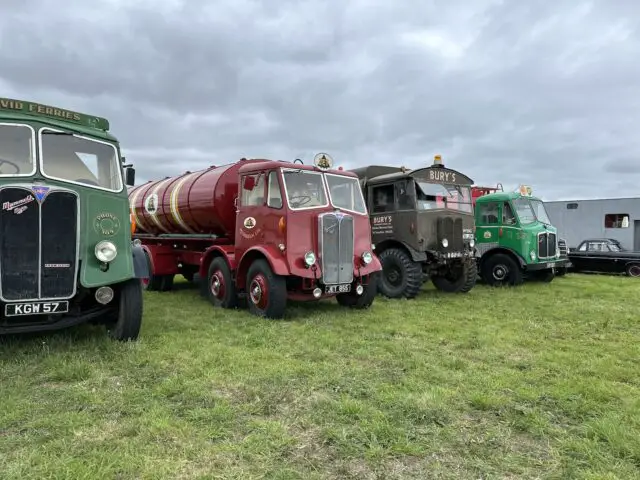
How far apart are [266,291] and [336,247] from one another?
1.30 metres

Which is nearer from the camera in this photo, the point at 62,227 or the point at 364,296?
the point at 62,227

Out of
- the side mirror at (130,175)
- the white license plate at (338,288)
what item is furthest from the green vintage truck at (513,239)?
the side mirror at (130,175)

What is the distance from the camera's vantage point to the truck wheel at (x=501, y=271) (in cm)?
1283

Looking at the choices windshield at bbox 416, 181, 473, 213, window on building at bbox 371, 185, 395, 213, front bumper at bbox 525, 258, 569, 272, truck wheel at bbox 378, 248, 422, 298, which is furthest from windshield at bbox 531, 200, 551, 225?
truck wheel at bbox 378, 248, 422, 298

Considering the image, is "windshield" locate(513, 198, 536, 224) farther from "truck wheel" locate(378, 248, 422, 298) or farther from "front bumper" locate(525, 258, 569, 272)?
"truck wheel" locate(378, 248, 422, 298)

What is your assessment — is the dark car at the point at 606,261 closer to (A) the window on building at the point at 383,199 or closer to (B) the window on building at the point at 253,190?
(A) the window on building at the point at 383,199

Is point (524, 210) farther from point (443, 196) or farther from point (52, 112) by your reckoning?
point (52, 112)

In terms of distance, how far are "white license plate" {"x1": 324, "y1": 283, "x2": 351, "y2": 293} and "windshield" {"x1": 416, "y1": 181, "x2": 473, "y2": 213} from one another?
3150 millimetres

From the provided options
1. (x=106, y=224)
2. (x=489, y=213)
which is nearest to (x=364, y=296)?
(x=106, y=224)

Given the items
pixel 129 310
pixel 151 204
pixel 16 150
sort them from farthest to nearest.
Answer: pixel 151 204 < pixel 129 310 < pixel 16 150

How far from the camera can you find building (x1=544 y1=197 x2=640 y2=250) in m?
21.1

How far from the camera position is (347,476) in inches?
119

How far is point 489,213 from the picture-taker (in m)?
13.5

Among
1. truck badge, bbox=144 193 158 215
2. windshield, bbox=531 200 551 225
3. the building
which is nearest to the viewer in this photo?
truck badge, bbox=144 193 158 215
